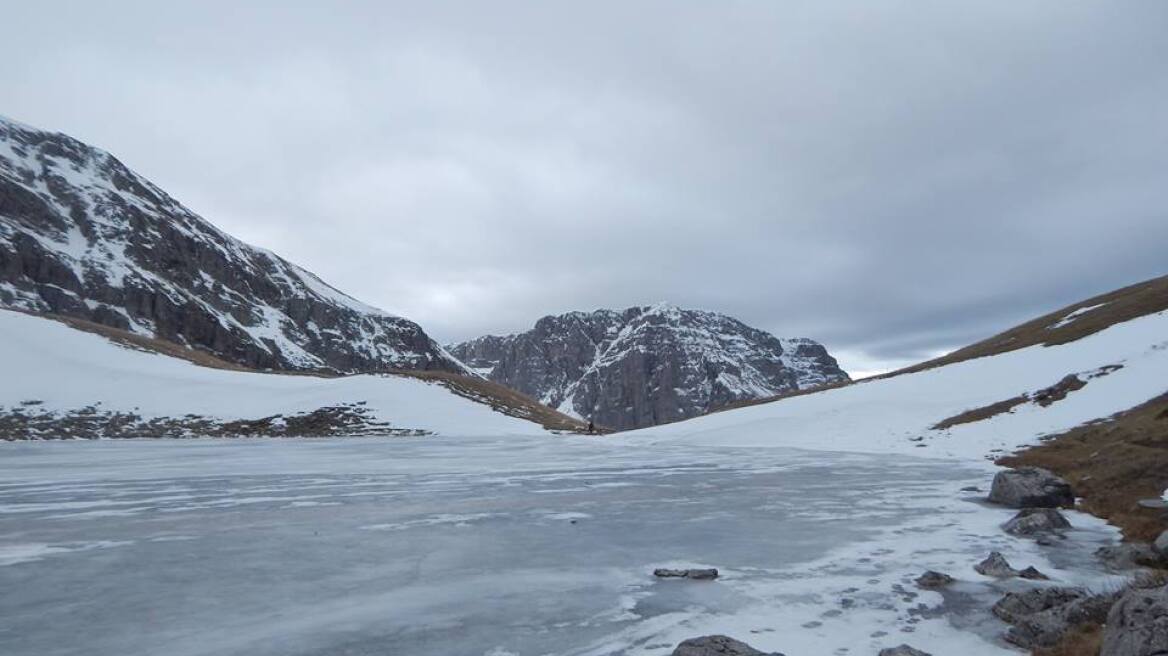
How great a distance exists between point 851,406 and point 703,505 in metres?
32.6

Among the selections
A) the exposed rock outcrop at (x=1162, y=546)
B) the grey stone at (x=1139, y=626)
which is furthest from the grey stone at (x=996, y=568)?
the grey stone at (x=1139, y=626)

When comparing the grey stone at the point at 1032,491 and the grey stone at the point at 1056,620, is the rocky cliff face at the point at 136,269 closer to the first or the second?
the grey stone at the point at 1032,491

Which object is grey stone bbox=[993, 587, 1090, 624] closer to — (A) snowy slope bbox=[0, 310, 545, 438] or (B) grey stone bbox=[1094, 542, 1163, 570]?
(B) grey stone bbox=[1094, 542, 1163, 570]

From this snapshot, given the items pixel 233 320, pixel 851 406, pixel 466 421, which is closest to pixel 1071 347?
pixel 851 406

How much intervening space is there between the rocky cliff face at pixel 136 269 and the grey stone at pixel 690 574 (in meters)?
135

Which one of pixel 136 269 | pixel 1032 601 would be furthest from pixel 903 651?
pixel 136 269

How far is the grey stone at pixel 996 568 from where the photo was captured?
9531 millimetres

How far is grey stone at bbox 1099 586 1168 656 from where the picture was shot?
189 inches

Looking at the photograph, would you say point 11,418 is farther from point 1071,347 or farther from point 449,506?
point 1071,347

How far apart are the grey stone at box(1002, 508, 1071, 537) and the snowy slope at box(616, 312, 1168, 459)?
56.1 ft

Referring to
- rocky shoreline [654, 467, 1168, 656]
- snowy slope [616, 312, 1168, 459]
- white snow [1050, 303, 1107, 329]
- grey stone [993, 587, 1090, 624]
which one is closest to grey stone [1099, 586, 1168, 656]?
rocky shoreline [654, 467, 1168, 656]

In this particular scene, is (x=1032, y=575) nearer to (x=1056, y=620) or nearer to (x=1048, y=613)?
(x=1048, y=613)

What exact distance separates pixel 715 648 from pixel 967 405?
38377mm

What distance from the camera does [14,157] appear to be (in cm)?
14888
